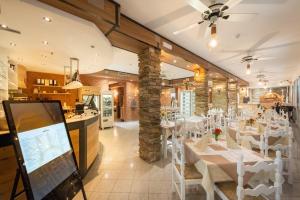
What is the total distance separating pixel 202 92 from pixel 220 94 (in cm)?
360

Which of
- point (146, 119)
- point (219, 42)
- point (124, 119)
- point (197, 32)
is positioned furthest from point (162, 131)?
point (124, 119)

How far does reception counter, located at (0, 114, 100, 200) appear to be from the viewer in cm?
199

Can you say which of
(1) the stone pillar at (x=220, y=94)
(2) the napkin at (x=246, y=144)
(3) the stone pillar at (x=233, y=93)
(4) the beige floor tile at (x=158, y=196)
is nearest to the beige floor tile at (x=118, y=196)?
(4) the beige floor tile at (x=158, y=196)

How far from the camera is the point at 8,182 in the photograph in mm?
2049

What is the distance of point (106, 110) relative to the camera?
9.17m

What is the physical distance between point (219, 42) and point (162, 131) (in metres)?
2.98

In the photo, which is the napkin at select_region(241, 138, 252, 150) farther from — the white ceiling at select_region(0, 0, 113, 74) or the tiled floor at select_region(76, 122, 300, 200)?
the white ceiling at select_region(0, 0, 113, 74)

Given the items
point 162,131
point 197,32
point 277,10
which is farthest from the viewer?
point 162,131

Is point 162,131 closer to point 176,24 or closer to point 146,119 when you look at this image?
point 146,119

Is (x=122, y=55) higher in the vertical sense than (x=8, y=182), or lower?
higher

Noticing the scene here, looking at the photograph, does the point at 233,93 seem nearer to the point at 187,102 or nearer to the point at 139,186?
the point at 187,102

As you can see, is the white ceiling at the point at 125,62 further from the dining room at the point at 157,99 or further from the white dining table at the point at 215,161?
the white dining table at the point at 215,161

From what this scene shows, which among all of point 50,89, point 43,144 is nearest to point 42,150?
point 43,144

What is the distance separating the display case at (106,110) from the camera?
8938 mm
